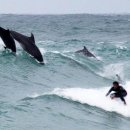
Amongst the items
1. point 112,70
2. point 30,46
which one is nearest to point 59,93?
point 30,46


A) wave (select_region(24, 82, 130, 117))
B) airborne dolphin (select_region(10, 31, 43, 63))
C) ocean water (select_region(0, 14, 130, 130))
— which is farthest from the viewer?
airborne dolphin (select_region(10, 31, 43, 63))

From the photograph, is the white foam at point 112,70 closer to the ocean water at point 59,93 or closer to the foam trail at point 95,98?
the ocean water at point 59,93

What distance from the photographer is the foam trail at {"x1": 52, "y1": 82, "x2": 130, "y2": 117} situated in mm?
17194

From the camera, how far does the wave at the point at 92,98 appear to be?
17.2m

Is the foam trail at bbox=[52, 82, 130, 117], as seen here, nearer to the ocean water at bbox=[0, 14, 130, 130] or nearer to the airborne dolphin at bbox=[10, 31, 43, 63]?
the ocean water at bbox=[0, 14, 130, 130]

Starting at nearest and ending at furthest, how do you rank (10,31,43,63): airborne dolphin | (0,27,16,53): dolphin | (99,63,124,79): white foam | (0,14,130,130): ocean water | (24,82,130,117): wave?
(0,14,130,130): ocean water < (24,82,130,117): wave < (0,27,16,53): dolphin < (10,31,43,63): airborne dolphin < (99,63,124,79): white foam

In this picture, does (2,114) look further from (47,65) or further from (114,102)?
(47,65)

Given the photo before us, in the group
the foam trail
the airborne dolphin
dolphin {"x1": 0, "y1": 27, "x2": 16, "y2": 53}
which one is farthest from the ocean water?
dolphin {"x1": 0, "y1": 27, "x2": 16, "y2": 53}

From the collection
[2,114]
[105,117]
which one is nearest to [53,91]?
[105,117]

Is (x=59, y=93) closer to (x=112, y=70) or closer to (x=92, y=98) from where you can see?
(x=92, y=98)

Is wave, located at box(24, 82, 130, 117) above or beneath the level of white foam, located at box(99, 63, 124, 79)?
beneath

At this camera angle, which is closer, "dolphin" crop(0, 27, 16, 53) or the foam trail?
the foam trail

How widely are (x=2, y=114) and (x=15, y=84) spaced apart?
5.62 m

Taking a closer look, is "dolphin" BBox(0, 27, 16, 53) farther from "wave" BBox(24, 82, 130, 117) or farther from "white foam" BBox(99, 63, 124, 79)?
"wave" BBox(24, 82, 130, 117)
